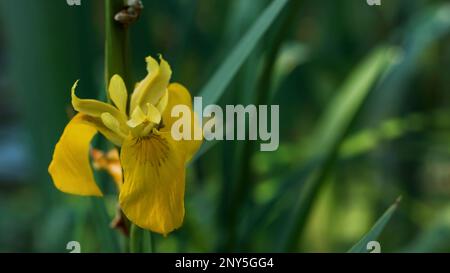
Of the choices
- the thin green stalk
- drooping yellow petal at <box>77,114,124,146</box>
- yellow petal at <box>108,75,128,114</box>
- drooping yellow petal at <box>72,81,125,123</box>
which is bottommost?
drooping yellow petal at <box>77,114,124,146</box>

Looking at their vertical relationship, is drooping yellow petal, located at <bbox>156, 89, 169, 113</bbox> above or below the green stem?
below

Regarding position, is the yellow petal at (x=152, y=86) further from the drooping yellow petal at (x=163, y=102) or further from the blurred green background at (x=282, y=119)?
the blurred green background at (x=282, y=119)

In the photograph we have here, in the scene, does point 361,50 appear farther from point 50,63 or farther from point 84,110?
point 84,110

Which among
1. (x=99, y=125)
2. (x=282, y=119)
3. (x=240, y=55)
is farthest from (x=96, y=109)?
(x=282, y=119)

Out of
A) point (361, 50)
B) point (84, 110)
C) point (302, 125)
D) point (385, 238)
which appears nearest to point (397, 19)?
point (361, 50)

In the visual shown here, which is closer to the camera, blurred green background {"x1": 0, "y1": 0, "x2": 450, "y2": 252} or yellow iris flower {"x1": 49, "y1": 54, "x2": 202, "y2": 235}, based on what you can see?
yellow iris flower {"x1": 49, "y1": 54, "x2": 202, "y2": 235}

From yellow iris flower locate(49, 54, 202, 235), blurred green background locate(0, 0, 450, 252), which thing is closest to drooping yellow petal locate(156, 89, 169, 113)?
yellow iris flower locate(49, 54, 202, 235)

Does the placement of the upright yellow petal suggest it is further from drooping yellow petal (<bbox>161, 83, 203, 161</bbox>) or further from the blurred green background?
the blurred green background
